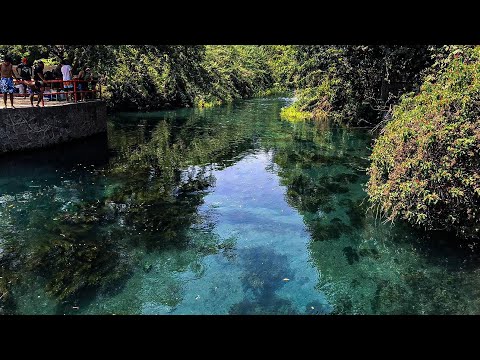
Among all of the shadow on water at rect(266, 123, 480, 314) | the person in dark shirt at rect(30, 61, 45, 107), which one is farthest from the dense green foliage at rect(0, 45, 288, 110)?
the shadow on water at rect(266, 123, 480, 314)

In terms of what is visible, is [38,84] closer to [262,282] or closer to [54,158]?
[54,158]

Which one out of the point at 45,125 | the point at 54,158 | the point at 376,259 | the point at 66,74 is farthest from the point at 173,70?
the point at 376,259

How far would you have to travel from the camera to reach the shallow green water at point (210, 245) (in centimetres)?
680

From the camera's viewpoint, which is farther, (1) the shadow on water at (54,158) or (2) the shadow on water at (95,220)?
(1) the shadow on water at (54,158)

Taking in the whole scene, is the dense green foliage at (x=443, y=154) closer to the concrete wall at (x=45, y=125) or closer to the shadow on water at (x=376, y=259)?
the shadow on water at (x=376, y=259)

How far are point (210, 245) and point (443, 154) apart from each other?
17.2 ft

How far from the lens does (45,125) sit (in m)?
17.5

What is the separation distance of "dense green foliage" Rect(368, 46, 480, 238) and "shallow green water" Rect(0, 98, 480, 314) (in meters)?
0.92

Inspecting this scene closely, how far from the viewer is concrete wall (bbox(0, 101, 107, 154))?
15875mm

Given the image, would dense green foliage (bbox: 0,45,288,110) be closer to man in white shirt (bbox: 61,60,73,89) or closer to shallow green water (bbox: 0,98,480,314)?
man in white shirt (bbox: 61,60,73,89)

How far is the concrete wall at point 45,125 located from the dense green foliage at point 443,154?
1427cm

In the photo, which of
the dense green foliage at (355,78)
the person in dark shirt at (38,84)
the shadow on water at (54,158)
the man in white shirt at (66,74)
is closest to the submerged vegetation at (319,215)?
the dense green foliage at (355,78)
